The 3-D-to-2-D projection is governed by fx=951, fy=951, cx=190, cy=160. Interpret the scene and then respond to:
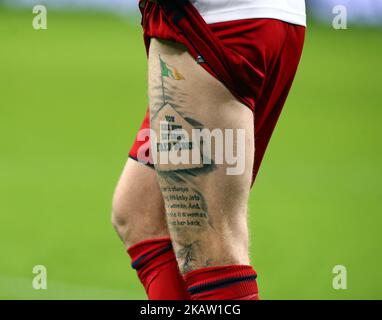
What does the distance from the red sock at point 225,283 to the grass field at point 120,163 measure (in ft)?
4.35

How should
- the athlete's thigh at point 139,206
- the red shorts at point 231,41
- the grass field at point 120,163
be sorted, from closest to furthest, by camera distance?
1. the red shorts at point 231,41
2. the athlete's thigh at point 139,206
3. the grass field at point 120,163

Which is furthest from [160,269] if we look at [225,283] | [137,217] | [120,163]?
[120,163]

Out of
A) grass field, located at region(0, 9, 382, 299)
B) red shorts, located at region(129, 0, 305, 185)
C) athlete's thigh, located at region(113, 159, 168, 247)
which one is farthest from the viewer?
grass field, located at region(0, 9, 382, 299)

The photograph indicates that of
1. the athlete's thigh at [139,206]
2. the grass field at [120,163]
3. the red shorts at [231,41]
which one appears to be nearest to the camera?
the red shorts at [231,41]

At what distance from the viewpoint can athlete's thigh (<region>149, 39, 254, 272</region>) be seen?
2.06m

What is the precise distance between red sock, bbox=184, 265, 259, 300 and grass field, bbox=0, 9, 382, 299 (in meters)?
1.33

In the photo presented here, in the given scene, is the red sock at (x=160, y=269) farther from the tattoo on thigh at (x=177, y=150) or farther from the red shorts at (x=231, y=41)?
the red shorts at (x=231, y=41)

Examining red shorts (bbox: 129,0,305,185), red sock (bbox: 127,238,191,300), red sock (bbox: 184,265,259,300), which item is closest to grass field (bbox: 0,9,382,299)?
red sock (bbox: 127,238,191,300)

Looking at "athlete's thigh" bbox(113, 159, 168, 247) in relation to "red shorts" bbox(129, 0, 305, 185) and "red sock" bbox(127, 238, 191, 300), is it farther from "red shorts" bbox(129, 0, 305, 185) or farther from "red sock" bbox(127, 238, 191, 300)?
"red shorts" bbox(129, 0, 305, 185)

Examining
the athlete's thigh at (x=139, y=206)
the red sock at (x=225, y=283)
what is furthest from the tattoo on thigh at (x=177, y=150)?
the athlete's thigh at (x=139, y=206)

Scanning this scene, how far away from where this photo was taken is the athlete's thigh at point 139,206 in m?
2.41

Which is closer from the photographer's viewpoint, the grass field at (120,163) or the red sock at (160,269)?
the red sock at (160,269)

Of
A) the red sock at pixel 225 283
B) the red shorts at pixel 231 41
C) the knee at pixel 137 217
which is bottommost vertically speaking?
the red sock at pixel 225 283

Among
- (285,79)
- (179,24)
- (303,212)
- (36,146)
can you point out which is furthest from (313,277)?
(36,146)
